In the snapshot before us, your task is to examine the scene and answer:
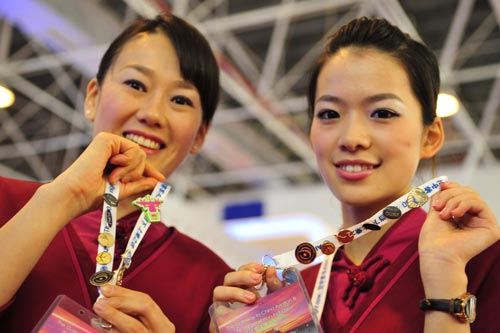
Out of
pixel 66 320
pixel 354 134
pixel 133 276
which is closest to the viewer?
pixel 66 320

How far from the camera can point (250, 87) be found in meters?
8.41

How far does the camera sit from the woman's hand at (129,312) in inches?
54.9

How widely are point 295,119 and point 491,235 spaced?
30.1ft

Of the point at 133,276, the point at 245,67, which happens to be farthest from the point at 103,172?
the point at 245,67

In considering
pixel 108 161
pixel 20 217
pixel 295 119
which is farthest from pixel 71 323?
pixel 295 119

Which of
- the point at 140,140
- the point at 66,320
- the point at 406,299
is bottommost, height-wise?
the point at 66,320

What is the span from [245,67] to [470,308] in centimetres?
766

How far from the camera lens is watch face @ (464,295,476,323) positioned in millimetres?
1359

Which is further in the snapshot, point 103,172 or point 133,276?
point 133,276

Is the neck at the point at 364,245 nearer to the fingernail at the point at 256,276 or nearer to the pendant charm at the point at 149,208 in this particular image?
the fingernail at the point at 256,276

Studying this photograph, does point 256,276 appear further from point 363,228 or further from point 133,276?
point 133,276

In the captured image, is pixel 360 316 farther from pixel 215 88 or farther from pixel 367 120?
pixel 215 88

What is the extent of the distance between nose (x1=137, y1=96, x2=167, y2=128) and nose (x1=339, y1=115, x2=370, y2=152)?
531 millimetres

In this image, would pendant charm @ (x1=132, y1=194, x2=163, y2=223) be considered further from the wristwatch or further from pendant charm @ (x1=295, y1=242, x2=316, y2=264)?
the wristwatch
